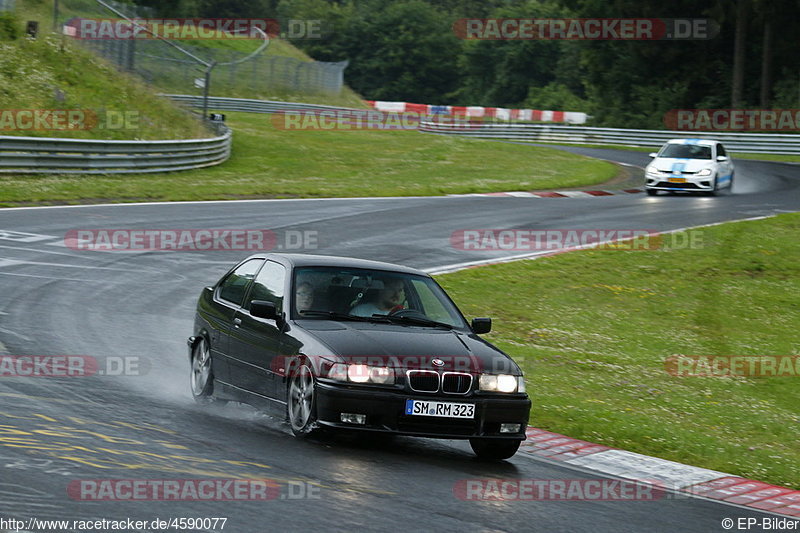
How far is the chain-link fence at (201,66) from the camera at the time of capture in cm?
4708

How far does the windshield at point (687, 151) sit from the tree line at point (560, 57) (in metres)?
27.4

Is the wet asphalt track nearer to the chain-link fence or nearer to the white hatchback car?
the white hatchback car

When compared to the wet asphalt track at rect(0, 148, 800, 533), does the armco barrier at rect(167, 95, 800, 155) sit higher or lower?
higher

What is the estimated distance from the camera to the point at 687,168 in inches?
1283

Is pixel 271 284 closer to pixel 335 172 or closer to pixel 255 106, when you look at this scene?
pixel 335 172

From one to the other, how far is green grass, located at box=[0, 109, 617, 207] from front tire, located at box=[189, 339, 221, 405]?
48.5 ft

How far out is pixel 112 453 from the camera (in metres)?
7.27

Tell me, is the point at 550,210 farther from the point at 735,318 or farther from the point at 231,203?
the point at 735,318

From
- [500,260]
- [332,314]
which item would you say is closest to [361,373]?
[332,314]

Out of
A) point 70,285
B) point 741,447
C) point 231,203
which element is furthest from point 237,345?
point 231,203

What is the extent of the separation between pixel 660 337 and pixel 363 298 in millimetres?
7153

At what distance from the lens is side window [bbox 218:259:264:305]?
33.3 ft

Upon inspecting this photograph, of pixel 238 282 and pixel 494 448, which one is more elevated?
pixel 238 282

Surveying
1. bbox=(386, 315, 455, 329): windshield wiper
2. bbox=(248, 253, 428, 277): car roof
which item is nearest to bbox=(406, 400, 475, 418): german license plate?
bbox=(386, 315, 455, 329): windshield wiper
